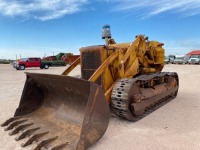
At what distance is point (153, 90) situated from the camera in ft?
19.0

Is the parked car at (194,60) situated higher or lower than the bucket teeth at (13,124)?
higher

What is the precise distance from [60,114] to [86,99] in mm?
772

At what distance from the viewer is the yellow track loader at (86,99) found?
141 inches

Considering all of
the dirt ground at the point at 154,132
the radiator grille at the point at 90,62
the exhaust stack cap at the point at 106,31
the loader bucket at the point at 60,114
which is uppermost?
the exhaust stack cap at the point at 106,31

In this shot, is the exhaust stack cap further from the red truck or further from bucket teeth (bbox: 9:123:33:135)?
the red truck

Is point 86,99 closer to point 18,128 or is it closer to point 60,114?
point 60,114

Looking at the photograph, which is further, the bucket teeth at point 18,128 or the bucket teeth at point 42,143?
the bucket teeth at point 18,128

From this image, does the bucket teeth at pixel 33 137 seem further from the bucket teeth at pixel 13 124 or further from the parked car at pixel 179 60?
the parked car at pixel 179 60

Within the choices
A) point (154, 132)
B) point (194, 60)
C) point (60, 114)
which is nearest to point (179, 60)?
point (194, 60)

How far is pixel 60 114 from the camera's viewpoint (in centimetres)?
476

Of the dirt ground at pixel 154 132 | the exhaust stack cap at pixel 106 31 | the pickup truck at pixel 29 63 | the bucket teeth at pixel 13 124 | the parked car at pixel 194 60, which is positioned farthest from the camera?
the parked car at pixel 194 60

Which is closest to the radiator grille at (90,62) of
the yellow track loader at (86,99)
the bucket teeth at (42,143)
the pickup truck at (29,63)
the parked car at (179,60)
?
the yellow track loader at (86,99)

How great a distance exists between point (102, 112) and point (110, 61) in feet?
5.30

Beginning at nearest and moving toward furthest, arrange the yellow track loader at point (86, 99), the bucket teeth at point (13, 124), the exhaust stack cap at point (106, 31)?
the yellow track loader at point (86, 99), the bucket teeth at point (13, 124), the exhaust stack cap at point (106, 31)
